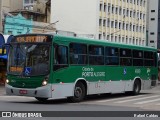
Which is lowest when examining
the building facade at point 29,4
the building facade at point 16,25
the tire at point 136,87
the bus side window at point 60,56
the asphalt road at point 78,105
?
the asphalt road at point 78,105

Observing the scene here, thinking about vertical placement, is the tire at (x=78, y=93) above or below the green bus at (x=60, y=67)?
below

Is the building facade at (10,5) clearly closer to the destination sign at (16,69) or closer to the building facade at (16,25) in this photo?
the building facade at (16,25)

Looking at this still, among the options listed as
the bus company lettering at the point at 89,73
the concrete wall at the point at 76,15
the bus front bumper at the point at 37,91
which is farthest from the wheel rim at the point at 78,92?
the concrete wall at the point at 76,15

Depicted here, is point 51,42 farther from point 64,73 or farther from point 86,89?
point 86,89

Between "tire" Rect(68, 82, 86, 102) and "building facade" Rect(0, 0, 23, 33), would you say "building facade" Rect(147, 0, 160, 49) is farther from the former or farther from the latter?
"tire" Rect(68, 82, 86, 102)

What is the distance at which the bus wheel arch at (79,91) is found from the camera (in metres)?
22.5

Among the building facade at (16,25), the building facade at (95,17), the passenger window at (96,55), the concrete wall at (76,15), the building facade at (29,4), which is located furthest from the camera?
the building facade at (29,4)

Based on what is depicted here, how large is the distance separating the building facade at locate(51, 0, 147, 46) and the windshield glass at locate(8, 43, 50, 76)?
223 feet

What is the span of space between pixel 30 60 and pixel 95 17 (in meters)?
70.4

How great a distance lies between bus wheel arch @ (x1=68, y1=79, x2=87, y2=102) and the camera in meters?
22.5

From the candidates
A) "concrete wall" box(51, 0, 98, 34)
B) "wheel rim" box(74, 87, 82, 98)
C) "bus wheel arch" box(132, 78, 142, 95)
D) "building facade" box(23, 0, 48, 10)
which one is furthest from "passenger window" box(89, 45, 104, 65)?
"building facade" box(23, 0, 48, 10)

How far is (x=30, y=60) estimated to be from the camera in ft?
Result: 69.3

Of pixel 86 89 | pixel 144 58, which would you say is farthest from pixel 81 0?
pixel 86 89

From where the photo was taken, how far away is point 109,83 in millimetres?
25438
